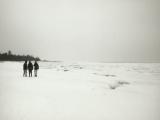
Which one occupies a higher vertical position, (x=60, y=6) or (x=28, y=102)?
(x=60, y=6)

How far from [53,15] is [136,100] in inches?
128

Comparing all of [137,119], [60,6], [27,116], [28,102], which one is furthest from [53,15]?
[137,119]

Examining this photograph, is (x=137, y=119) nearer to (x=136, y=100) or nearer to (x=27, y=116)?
(x=136, y=100)

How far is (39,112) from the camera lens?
4.35 metres

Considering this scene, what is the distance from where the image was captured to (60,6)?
5598 millimetres

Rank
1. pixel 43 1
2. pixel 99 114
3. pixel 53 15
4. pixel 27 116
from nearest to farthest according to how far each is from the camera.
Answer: pixel 27 116
pixel 99 114
pixel 43 1
pixel 53 15

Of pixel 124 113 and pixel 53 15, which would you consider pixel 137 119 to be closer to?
pixel 124 113

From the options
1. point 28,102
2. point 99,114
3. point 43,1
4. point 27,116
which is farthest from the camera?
point 43,1

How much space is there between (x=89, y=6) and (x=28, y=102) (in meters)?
2.84

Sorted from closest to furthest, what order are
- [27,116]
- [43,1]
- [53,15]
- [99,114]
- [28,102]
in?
[27,116], [99,114], [28,102], [43,1], [53,15]

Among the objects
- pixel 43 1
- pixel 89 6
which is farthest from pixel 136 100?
pixel 43 1

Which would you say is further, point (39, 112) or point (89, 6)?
point (89, 6)

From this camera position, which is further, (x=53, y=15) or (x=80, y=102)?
(x=53, y=15)

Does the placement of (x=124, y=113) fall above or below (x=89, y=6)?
below
